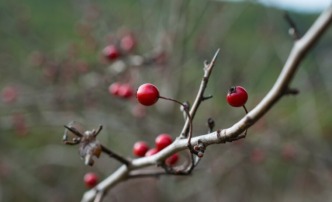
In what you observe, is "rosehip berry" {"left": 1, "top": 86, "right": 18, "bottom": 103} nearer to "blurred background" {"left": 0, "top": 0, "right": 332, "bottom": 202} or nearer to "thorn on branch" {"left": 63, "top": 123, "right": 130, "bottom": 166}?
"blurred background" {"left": 0, "top": 0, "right": 332, "bottom": 202}

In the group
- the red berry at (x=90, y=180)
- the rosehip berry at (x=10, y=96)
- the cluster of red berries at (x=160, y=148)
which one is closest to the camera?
the cluster of red berries at (x=160, y=148)

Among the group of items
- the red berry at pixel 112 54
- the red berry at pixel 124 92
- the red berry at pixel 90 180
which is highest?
the red berry at pixel 112 54

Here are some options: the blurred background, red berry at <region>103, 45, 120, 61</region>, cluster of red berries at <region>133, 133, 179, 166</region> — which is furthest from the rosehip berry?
cluster of red berries at <region>133, 133, 179, 166</region>

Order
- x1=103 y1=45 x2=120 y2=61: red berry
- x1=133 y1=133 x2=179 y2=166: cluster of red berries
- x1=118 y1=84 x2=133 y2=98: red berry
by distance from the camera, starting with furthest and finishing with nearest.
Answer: x1=103 y1=45 x2=120 y2=61: red berry < x1=118 y1=84 x2=133 y2=98: red berry < x1=133 y1=133 x2=179 y2=166: cluster of red berries

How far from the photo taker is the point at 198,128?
4766 mm

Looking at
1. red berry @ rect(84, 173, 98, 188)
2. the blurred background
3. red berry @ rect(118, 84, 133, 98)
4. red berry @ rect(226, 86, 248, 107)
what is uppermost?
the blurred background

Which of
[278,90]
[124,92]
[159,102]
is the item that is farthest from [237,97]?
[159,102]

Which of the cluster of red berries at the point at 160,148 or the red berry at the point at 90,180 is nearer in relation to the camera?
the cluster of red berries at the point at 160,148

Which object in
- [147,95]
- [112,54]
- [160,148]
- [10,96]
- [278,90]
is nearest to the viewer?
[278,90]

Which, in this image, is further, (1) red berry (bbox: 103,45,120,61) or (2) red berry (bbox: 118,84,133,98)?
(1) red berry (bbox: 103,45,120,61)

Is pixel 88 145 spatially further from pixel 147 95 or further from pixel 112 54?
pixel 112 54

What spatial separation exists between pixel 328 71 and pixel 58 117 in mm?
3048

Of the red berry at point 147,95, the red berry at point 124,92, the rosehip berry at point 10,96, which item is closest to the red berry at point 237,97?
the red berry at point 147,95

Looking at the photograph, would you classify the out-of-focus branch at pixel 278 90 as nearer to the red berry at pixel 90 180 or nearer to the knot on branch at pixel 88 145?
the knot on branch at pixel 88 145
